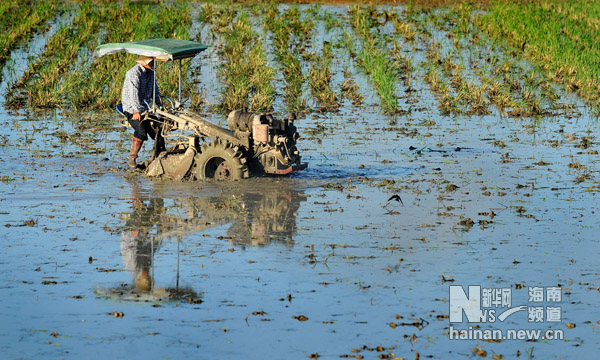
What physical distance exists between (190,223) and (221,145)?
230 centimetres

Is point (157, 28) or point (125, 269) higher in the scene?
point (157, 28)

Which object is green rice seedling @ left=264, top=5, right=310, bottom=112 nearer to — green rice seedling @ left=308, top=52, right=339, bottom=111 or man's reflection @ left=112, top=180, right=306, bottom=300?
green rice seedling @ left=308, top=52, right=339, bottom=111

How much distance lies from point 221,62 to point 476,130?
345 inches

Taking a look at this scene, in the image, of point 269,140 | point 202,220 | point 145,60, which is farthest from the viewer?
point 145,60

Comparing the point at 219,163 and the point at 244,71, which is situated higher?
the point at 244,71

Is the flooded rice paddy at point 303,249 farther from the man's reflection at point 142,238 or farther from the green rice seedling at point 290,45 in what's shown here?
the green rice seedling at point 290,45

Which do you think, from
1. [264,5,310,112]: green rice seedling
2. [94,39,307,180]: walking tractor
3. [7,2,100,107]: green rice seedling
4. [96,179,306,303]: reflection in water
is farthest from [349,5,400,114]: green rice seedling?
[96,179,306,303]: reflection in water

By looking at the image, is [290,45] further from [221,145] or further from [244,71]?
[221,145]

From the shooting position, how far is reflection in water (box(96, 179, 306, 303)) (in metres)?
7.77

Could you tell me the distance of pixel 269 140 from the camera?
12.1 meters

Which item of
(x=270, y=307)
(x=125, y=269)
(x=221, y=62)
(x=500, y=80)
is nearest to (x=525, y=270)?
(x=270, y=307)

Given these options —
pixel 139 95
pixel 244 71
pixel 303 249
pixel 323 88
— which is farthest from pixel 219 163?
pixel 244 71

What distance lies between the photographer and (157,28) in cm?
2806

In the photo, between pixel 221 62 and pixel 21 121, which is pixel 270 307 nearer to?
pixel 21 121
